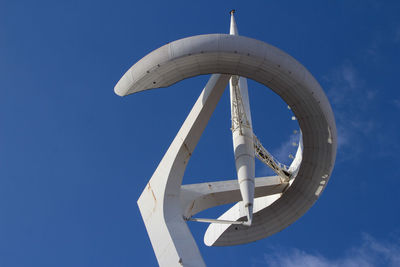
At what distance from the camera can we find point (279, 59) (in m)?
21.5

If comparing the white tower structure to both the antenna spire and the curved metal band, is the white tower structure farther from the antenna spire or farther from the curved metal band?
the antenna spire

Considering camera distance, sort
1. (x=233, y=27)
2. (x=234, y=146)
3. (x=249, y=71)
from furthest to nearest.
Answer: (x=233, y=27) < (x=234, y=146) < (x=249, y=71)

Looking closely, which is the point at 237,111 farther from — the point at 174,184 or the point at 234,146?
the point at 174,184

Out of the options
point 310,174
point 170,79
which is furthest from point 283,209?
point 170,79

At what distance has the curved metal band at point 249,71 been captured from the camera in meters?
20.9

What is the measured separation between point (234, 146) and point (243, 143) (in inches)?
29.0

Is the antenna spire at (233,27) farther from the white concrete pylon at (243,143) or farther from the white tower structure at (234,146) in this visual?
the white concrete pylon at (243,143)

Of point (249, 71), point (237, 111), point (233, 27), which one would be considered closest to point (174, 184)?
point (237, 111)

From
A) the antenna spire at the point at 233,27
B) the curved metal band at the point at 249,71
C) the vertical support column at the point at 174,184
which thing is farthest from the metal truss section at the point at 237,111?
the antenna spire at the point at 233,27

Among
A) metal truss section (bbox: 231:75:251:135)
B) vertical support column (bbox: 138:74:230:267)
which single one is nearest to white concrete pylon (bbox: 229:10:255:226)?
metal truss section (bbox: 231:75:251:135)

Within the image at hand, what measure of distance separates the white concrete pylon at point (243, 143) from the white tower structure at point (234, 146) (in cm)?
5

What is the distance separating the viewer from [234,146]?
25.7 meters

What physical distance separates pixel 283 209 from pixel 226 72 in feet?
39.3

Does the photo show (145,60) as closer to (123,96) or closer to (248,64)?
(123,96)
